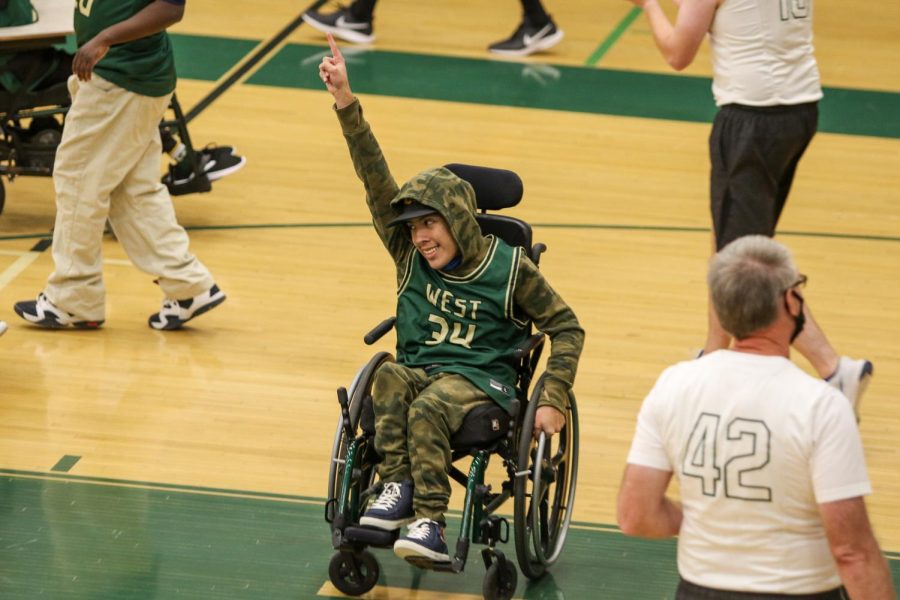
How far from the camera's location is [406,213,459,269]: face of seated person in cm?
430

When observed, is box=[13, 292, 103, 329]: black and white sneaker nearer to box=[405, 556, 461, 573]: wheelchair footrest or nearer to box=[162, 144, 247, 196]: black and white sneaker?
box=[162, 144, 247, 196]: black and white sneaker

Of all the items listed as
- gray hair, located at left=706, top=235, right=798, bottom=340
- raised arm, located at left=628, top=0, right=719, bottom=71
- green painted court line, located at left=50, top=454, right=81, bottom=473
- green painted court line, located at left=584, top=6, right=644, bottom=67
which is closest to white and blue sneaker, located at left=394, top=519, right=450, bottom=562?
gray hair, located at left=706, top=235, right=798, bottom=340

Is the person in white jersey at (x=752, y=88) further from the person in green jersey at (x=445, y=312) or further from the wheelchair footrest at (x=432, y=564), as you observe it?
the wheelchair footrest at (x=432, y=564)

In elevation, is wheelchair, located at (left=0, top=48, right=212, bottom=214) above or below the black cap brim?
below

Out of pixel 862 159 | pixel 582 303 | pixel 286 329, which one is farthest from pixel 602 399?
pixel 862 159

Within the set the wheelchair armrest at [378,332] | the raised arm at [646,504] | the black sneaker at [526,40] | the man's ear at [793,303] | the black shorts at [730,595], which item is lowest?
the black sneaker at [526,40]

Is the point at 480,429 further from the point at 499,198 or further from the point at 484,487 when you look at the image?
the point at 499,198

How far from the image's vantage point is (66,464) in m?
5.04

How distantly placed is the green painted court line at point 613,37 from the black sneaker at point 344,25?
4.86 ft

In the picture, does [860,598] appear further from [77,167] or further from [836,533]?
[77,167]

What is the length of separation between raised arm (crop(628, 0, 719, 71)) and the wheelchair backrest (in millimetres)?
687

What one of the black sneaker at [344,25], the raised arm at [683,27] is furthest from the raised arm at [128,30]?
the black sneaker at [344,25]

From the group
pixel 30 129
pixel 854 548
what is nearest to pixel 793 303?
pixel 854 548

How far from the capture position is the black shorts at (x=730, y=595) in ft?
8.92
